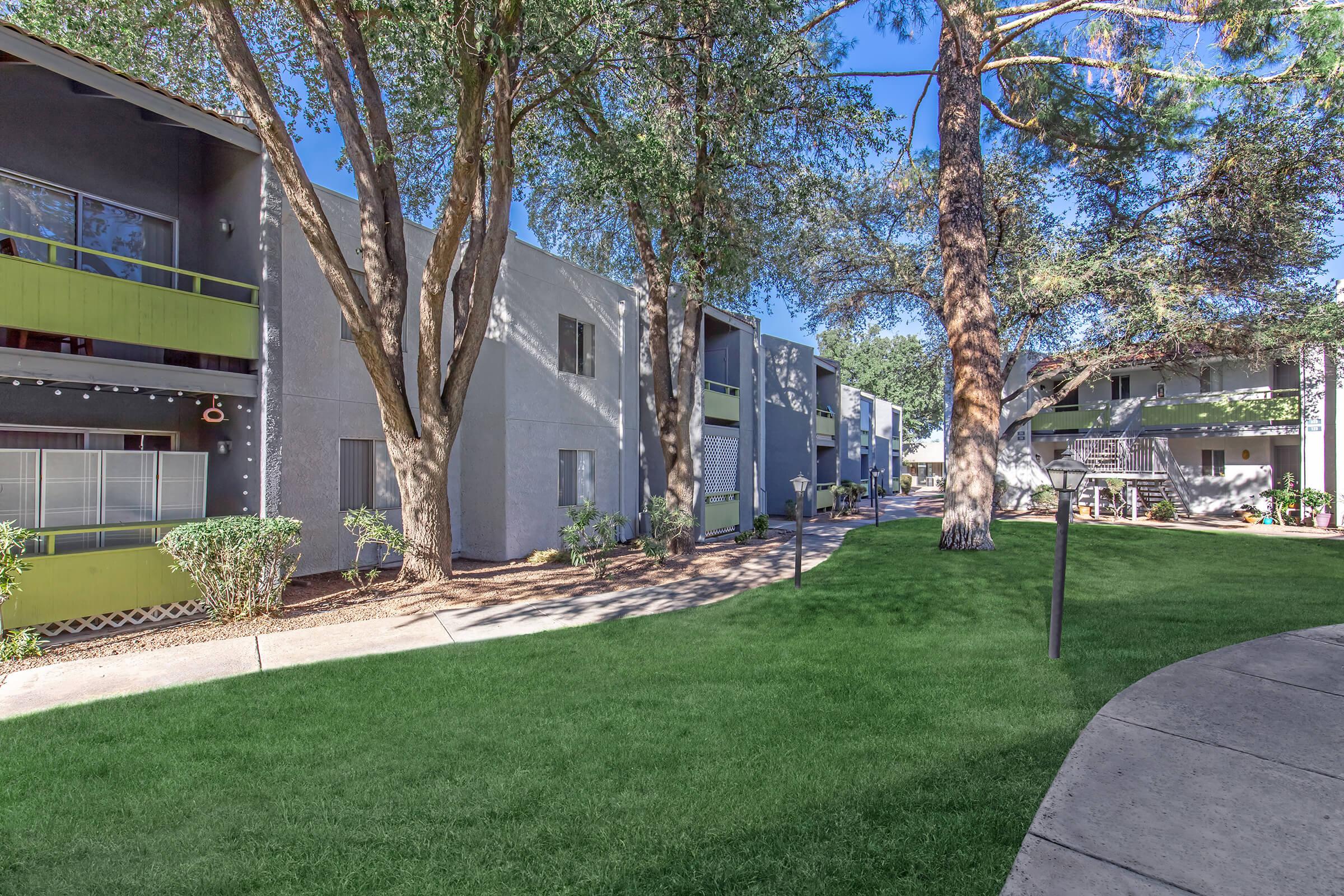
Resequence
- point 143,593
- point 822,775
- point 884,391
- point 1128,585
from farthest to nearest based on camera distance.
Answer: point 884,391, point 1128,585, point 143,593, point 822,775

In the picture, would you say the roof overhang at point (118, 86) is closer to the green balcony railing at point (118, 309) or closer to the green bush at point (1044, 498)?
the green balcony railing at point (118, 309)

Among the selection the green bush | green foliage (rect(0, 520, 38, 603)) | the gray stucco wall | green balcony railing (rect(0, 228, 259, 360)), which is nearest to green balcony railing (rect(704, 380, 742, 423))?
the gray stucco wall

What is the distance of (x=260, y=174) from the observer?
9.46 m

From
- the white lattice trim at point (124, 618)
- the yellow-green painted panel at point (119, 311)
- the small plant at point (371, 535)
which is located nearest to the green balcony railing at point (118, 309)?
the yellow-green painted panel at point (119, 311)

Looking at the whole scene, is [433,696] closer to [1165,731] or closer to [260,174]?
[1165,731]

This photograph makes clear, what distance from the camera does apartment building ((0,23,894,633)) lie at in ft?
24.6

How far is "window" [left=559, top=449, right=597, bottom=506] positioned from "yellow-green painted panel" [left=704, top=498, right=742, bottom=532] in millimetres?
3553

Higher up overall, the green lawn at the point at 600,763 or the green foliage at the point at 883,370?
the green foliage at the point at 883,370

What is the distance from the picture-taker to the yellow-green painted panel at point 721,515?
17.5 metres

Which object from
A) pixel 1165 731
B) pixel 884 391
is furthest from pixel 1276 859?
pixel 884 391

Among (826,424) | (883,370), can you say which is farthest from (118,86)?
(883,370)

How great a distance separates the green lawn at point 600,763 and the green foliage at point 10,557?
8.09 ft

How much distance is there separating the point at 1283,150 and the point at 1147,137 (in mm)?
2700

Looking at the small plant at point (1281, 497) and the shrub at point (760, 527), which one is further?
the small plant at point (1281, 497)
